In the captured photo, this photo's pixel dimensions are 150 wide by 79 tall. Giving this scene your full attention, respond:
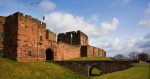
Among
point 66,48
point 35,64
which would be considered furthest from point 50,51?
point 35,64

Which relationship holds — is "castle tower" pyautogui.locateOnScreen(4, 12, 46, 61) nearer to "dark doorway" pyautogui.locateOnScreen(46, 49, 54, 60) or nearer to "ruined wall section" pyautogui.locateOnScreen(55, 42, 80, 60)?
"dark doorway" pyautogui.locateOnScreen(46, 49, 54, 60)

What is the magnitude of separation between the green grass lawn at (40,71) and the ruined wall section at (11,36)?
166 centimetres

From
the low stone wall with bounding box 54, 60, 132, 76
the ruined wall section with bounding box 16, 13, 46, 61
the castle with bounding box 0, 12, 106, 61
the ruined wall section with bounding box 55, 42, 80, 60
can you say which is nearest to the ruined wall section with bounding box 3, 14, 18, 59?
the castle with bounding box 0, 12, 106, 61

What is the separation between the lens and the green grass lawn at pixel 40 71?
78.7 feet

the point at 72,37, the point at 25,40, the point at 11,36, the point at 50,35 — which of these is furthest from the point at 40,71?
the point at 72,37

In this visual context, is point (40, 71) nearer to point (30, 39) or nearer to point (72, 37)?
point (30, 39)

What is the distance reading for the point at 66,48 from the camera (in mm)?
41688

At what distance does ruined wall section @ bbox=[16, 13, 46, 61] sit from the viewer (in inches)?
1180

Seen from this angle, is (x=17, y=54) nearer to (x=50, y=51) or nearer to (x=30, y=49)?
(x=30, y=49)

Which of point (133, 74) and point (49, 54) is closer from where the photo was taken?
point (133, 74)

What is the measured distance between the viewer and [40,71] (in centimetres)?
2745

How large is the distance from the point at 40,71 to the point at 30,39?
5.79 meters

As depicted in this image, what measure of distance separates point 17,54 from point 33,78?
5.74 meters

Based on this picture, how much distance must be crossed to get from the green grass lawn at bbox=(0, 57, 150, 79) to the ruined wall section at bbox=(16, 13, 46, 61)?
201cm
